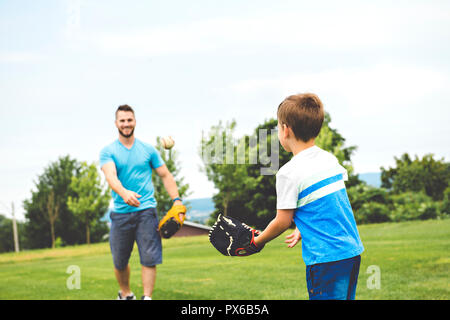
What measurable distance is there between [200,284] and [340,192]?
5484mm

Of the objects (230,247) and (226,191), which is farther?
(226,191)

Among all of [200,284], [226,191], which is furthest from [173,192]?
[226,191]

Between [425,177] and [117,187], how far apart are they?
3688cm

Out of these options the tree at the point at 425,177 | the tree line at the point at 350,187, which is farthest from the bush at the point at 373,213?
the tree at the point at 425,177

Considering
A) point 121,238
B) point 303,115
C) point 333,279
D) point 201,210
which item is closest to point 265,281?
point 121,238

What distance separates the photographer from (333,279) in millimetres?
2424

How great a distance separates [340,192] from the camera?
8.16 ft

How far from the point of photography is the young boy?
241 centimetres

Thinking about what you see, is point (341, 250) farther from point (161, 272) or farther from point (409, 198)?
point (409, 198)

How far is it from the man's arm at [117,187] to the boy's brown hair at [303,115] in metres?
2.25

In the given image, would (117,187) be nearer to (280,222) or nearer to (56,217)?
(280,222)

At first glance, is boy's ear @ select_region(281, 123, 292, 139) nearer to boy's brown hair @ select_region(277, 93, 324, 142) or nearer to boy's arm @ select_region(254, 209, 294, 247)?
boy's brown hair @ select_region(277, 93, 324, 142)

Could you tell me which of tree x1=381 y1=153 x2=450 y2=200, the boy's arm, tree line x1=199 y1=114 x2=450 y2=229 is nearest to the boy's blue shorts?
the boy's arm
